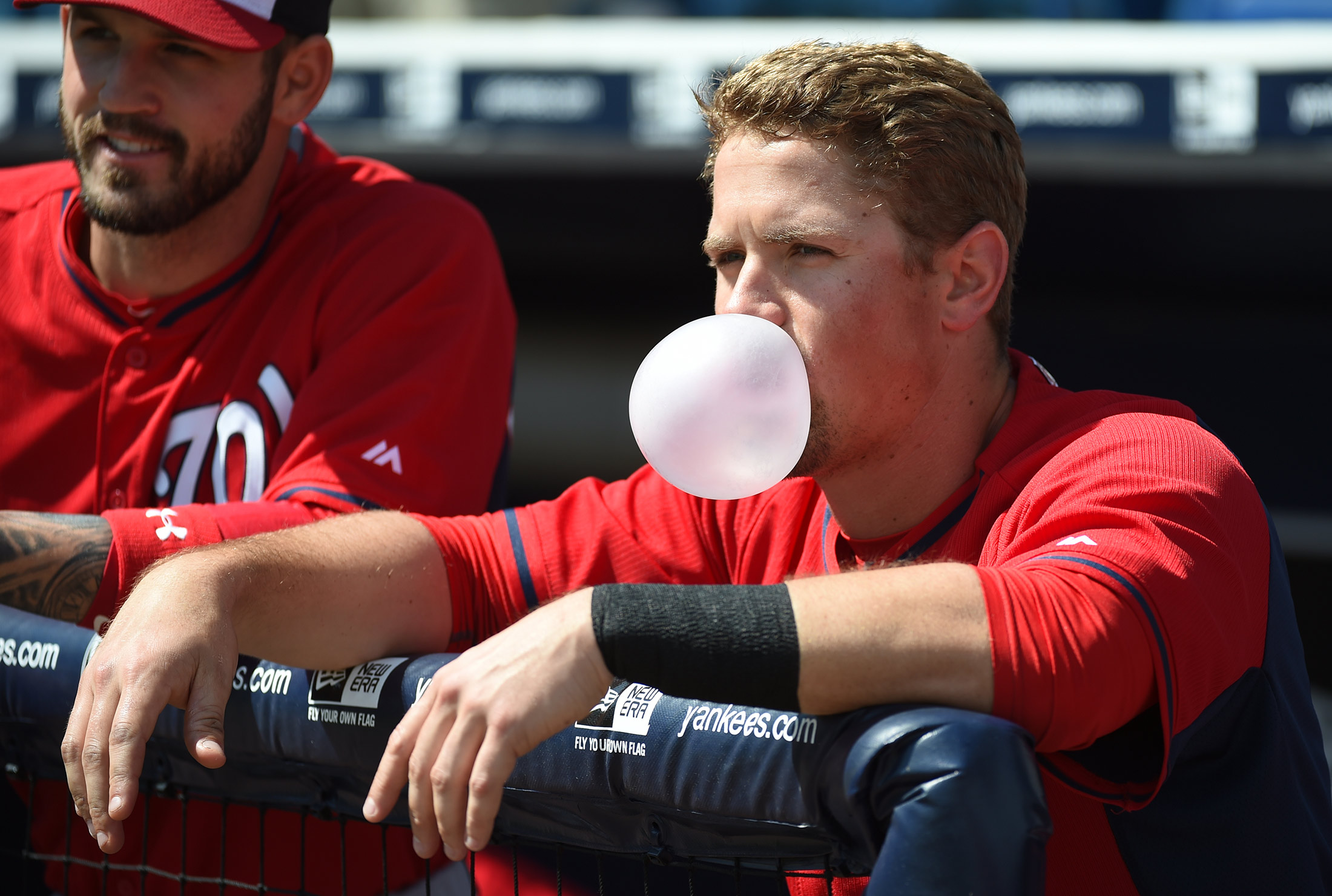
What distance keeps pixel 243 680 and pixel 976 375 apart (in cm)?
75

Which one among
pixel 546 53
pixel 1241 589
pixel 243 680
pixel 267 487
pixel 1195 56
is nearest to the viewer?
pixel 1241 589

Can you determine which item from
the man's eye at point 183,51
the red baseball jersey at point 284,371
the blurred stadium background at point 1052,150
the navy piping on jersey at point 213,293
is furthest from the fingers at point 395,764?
the blurred stadium background at point 1052,150

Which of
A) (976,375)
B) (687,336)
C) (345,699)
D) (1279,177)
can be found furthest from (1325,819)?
(1279,177)

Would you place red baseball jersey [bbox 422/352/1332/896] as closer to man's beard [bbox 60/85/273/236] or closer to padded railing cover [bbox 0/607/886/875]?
padded railing cover [bbox 0/607/886/875]

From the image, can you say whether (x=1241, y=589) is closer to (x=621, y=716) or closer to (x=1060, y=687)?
(x=1060, y=687)

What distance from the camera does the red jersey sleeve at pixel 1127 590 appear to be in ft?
2.63

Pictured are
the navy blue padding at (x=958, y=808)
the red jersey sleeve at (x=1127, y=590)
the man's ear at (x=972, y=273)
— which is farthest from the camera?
the man's ear at (x=972, y=273)

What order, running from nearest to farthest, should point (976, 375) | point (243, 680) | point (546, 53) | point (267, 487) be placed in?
1. point (243, 680)
2. point (976, 375)
3. point (267, 487)
4. point (546, 53)

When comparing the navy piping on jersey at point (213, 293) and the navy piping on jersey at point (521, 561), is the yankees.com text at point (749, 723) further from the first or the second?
the navy piping on jersey at point (213, 293)

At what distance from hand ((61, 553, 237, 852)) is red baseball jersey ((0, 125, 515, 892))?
1.19ft

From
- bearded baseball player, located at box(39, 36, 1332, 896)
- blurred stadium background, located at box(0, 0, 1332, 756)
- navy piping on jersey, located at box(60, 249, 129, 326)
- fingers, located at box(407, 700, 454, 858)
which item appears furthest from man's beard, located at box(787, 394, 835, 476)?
blurred stadium background, located at box(0, 0, 1332, 756)

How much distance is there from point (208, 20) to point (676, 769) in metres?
1.14

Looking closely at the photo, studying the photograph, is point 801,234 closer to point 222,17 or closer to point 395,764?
point 395,764

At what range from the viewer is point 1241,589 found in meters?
0.92
